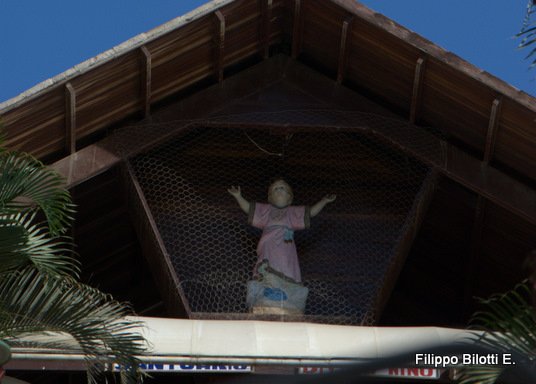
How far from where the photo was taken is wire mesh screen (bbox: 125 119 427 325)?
13.1m

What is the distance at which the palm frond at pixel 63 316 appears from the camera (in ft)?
28.9

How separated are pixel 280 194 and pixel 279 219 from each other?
219 mm

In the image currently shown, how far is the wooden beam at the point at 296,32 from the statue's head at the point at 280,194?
4.24 feet

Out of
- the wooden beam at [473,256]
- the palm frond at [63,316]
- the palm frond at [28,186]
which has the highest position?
the wooden beam at [473,256]

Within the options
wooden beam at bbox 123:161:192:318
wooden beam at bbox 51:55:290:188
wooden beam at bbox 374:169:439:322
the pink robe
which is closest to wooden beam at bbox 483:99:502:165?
wooden beam at bbox 374:169:439:322

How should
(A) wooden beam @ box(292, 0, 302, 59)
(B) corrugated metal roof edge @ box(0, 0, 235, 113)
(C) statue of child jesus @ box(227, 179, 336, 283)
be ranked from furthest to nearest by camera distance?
(A) wooden beam @ box(292, 0, 302, 59), (C) statue of child jesus @ box(227, 179, 336, 283), (B) corrugated metal roof edge @ box(0, 0, 235, 113)

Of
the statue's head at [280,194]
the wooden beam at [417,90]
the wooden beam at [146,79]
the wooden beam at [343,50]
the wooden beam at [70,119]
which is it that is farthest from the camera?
the statue's head at [280,194]

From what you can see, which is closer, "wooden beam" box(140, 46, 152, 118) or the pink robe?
"wooden beam" box(140, 46, 152, 118)

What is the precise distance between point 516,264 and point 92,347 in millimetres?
5810

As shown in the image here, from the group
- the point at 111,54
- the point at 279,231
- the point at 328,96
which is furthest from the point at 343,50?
the point at 111,54

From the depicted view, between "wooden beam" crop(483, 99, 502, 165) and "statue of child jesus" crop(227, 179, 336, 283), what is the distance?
51.7 inches

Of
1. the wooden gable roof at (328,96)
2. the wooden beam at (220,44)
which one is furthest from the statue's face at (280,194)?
the wooden beam at (220,44)

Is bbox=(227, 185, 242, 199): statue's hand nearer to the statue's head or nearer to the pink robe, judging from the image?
the pink robe

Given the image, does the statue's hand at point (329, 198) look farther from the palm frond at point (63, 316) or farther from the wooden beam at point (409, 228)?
the palm frond at point (63, 316)
